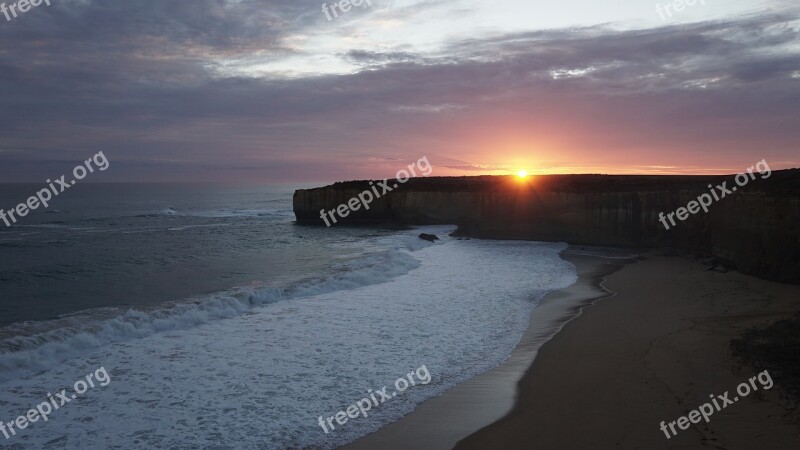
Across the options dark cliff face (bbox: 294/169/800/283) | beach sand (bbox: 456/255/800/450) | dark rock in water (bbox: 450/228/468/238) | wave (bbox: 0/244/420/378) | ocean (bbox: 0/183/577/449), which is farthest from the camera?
dark rock in water (bbox: 450/228/468/238)

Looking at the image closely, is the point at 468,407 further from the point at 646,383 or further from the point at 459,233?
the point at 459,233

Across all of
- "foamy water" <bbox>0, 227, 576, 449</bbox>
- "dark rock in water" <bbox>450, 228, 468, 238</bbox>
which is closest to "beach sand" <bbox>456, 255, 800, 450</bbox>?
"foamy water" <bbox>0, 227, 576, 449</bbox>

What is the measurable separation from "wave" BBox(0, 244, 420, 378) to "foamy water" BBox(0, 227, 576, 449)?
4 cm

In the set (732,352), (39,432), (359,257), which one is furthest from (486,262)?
(39,432)

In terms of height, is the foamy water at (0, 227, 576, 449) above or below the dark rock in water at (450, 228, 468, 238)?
above

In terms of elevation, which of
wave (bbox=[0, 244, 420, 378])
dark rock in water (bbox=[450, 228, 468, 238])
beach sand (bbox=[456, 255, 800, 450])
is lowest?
dark rock in water (bbox=[450, 228, 468, 238])

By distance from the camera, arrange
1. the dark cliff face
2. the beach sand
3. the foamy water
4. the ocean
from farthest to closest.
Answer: the dark cliff face, the ocean, the foamy water, the beach sand

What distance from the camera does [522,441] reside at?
632 cm

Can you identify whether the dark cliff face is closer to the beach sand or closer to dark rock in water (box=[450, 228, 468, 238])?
dark rock in water (box=[450, 228, 468, 238])

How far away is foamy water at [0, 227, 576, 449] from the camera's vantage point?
22.1ft

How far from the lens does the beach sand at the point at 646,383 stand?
6207mm

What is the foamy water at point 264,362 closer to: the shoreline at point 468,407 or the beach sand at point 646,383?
the shoreline at point 468,407

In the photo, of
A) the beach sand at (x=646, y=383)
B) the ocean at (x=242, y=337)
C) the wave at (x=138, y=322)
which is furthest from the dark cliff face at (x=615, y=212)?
the wave at (x=138, y=322)

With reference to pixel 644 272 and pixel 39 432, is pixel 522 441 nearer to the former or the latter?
pixel 39 432
